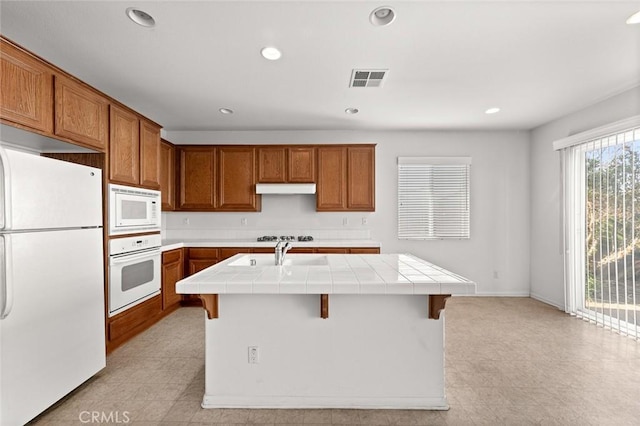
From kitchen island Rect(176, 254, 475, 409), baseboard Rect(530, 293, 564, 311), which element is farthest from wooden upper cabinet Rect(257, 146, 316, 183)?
baseboard Rect(530, 293, 564, 311)

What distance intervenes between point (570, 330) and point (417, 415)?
102 inches

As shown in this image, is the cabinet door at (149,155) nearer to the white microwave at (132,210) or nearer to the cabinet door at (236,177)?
the white microwave at (132,210)

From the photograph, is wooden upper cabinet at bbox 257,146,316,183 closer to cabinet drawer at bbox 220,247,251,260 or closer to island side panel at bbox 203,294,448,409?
cabinet drawer at bbox 220,247,251,260

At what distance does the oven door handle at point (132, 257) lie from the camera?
288cm

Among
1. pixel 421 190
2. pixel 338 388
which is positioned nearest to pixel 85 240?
pixel 338 388

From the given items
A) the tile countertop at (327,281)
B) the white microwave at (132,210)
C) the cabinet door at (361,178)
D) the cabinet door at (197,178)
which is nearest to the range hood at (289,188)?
the cabinet door at (361,178)

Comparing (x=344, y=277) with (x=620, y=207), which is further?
→ (x=620, y=207)

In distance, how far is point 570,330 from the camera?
3.45 meters

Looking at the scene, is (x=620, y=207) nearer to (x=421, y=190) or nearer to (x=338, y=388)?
(x=421, y=190)

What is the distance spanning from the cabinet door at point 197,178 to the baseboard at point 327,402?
312cm

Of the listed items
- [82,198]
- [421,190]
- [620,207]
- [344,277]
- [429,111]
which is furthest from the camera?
[421,190]

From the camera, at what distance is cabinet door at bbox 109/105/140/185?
9.78 ft

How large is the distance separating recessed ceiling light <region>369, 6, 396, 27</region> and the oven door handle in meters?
2.91

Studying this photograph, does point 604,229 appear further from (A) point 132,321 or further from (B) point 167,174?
(B) point 167,174
